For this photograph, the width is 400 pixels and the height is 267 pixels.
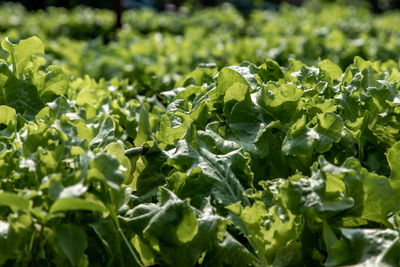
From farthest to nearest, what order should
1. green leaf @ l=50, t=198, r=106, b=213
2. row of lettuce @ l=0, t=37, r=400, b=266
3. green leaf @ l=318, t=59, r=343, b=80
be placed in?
green leaf @ l=318, t=59, r=343, b=80 → row of lettuce @ l=0, t=37, r=400, b=266 → green leaf @ l=50, t=198, r=106, b=213

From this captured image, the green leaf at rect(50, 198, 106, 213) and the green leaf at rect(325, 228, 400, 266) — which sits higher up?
the green leaf at rect(50, 198, 106, 213)

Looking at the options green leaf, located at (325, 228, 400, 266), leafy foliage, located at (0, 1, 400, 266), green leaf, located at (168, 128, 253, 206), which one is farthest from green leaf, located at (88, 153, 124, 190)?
green leaf, located at (325, 228, 400, 266)

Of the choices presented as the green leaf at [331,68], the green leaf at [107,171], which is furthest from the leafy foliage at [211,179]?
the green leaf at [331,68]

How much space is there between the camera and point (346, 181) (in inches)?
55.2

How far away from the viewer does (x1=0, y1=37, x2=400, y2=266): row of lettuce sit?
1.31m

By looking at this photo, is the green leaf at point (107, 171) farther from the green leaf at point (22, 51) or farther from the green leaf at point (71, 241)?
the green leaf at point (22, 51)

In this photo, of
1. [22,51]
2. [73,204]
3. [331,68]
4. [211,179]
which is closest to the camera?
[73,204]

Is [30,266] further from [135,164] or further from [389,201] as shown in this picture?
[389,201]

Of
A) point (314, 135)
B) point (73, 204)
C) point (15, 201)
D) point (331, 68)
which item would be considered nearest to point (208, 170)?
point (314, 135)

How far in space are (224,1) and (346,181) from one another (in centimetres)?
2322

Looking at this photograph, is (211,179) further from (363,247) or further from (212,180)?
(363,247)

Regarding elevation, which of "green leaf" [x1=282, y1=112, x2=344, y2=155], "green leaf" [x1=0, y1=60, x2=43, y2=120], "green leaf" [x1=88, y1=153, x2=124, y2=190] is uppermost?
"green leaf" [x1=88, y1=153, x2=124, y2=190]

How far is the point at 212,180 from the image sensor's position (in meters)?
1.59

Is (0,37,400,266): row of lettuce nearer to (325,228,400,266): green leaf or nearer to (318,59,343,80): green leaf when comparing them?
(325,228,400,266): green leaf
